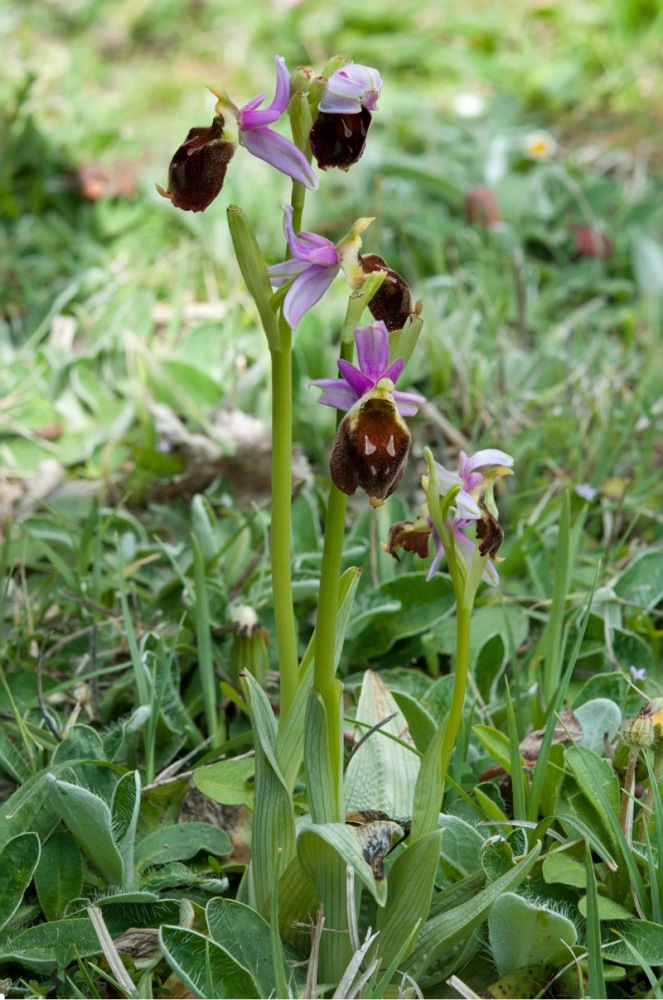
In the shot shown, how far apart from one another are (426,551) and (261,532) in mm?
885

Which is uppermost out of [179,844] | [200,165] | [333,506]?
[200,165]

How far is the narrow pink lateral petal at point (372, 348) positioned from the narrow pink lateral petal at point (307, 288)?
0.07 meters

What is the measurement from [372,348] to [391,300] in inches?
3.0

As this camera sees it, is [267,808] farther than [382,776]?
No

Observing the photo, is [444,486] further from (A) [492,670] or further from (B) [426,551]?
(A) [492,670]

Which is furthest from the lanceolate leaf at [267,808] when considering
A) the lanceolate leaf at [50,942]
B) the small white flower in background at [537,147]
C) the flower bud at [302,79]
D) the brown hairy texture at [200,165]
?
the small white flower in background at [537,147]

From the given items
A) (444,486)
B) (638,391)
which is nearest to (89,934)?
(444,486)

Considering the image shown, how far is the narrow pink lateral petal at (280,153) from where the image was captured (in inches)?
45.0

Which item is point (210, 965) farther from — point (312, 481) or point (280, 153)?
point (312, 481)

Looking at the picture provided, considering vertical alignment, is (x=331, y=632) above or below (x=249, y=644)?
above

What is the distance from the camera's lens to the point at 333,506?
3.91ft

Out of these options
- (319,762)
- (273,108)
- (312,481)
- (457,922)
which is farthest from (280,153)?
(312,481)

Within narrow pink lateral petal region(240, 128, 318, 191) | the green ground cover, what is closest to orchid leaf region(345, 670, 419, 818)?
the green ground cover

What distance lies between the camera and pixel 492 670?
180 cm
